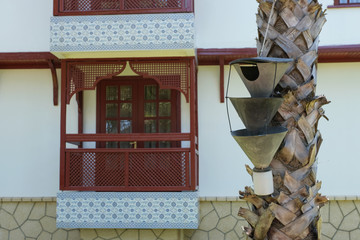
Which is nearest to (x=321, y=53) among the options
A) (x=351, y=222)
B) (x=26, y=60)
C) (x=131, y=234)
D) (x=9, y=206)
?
(x=351, y=222)

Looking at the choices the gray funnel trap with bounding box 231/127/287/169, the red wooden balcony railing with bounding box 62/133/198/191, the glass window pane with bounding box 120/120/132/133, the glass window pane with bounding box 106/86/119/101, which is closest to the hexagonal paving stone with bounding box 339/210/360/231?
the red wooden balcony railing with bounding box 62/133/198/191

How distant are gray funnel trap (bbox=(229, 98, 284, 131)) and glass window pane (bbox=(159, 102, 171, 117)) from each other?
645 centimetres

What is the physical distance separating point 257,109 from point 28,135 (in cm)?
751

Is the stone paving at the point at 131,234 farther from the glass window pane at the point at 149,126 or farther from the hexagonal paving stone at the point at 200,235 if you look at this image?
the glass window pane at the point at 149,126

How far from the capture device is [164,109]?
10414mm

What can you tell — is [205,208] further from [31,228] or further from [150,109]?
[31,228]

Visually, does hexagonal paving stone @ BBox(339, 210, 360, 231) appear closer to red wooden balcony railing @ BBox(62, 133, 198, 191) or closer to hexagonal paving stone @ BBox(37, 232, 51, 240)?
red wooden balcony railing @ BBox(62, 133, 198, 191)

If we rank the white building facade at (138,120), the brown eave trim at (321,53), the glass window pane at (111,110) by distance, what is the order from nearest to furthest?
1. the white building facade at (138,120)
2. the brown eave trim at (321,53)
3. the glass window pane at (111,110)

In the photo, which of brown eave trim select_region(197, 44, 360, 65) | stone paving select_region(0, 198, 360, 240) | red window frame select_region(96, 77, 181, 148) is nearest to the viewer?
stone paving select_region(0, 198, 360, 240)

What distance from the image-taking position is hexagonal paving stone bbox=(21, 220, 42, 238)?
10227 millimetres

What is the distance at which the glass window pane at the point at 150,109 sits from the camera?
10414mm

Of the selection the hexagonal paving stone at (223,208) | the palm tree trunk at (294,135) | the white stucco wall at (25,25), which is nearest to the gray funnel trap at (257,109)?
the palm tree trunk at (294,135)

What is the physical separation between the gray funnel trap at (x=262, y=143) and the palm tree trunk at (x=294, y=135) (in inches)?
9.6

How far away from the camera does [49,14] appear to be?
10.4 meters
